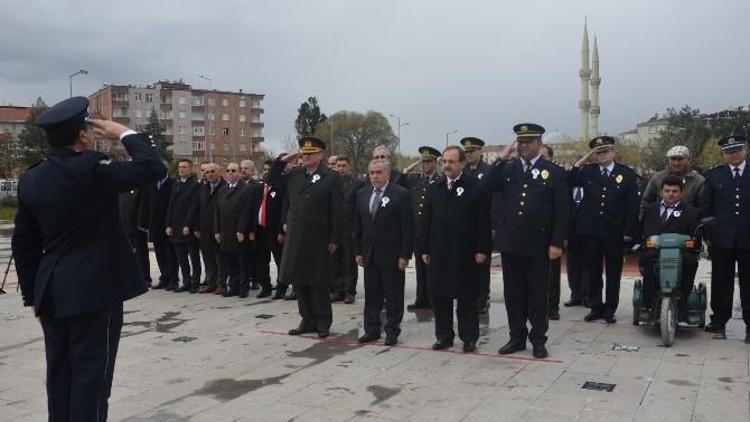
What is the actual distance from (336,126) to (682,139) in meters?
39.8

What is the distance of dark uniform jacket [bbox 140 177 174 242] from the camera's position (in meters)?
10.5

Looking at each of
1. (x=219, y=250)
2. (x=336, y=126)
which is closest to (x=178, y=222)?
(x=219, y=250)

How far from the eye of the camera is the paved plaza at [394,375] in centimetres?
470

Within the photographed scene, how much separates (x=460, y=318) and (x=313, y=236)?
5.86 ft

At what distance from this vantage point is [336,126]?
80.4m

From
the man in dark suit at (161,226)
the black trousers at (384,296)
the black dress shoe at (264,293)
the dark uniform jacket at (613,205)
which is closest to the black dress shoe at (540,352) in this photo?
the black trousers at (384,296)

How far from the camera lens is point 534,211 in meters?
6.27

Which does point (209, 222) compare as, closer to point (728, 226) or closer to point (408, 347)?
point (408, 347)

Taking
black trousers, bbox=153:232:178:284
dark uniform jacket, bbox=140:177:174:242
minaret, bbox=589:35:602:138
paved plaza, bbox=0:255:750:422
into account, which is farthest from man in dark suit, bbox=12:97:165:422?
minaret, bbox=589:35:602:138

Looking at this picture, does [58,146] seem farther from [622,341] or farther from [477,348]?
[622,341]

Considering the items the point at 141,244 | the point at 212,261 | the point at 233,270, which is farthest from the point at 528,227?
the point at 141,244

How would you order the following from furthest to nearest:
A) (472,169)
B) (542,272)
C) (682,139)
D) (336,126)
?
(336,126) → (682,139) → (472,169) → (542,272)

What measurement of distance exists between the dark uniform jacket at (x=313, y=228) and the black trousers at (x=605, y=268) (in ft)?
9.36

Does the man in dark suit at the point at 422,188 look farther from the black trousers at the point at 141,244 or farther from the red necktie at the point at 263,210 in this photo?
the black trousers at the point at 141,244
